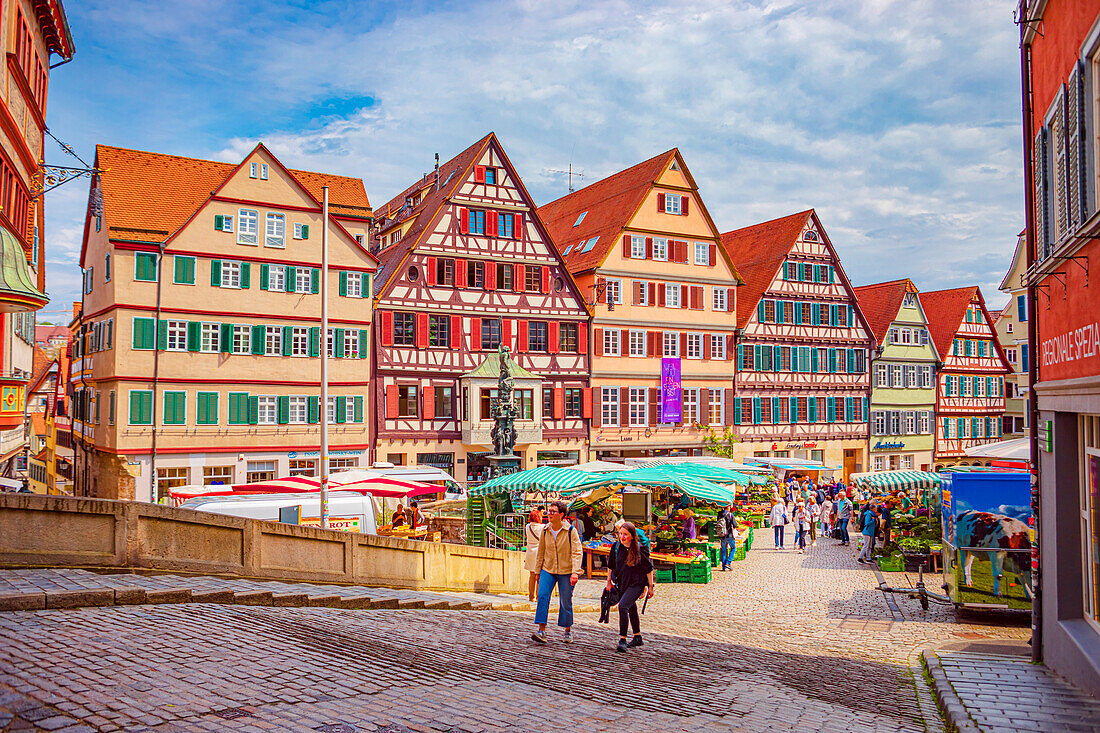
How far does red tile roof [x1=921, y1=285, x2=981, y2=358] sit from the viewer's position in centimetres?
5259

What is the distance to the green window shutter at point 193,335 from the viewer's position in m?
30.7

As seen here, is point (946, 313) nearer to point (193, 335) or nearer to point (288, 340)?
point (288, 340)

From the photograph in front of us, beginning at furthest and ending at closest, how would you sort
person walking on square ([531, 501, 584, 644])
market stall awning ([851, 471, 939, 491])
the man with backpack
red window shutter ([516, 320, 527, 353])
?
red window shutter ([516, 320, 527, 353]) < market stall awning ([851, 471, 939, 491]) < the man with backpack < person walking on square ([531, 501, 584, 644])

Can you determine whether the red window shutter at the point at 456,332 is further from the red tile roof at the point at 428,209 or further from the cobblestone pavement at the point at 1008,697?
the cobblestone pavement at the point at 1008,697

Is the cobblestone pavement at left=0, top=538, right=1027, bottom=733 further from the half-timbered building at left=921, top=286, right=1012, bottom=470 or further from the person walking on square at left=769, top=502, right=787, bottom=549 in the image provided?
the half-timbered building at left=921, top=286, right=1012, bottom=470

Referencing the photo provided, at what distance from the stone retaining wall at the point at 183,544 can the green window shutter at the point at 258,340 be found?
805 inches

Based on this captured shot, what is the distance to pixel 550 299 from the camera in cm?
3866

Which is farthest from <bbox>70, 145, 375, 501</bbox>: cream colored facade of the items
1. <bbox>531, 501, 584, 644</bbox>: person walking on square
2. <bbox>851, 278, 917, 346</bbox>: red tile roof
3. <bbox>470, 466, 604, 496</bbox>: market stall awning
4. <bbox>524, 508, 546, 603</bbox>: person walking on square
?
<bbox>851, 278, 917, 346</bbox>: red tile roof

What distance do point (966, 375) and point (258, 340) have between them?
40735 mm

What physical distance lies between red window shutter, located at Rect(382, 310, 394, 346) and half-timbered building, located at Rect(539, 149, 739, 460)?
954 centimetres

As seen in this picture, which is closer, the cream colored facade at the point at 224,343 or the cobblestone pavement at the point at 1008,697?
the cobblestone pavement at the point at 1008,697

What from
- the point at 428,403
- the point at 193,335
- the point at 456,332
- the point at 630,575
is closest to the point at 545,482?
the point at 630,575

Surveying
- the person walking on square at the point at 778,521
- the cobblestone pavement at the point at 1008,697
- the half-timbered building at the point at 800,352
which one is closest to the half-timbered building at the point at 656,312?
the half-timbered building at the point at 800,352

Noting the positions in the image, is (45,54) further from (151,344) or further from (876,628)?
(876,628)
